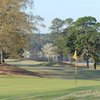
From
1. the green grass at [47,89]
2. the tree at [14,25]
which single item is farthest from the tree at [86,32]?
the tree at [14,25]

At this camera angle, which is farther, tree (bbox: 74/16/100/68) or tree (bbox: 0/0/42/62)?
tree (bbox: 74/16/100/68)

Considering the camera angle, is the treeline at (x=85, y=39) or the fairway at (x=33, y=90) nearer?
the fairway at (x=33, y=90)

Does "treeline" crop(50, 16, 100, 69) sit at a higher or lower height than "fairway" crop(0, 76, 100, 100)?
higher

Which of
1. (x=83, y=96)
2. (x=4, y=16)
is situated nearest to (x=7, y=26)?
(x=4, y=16)

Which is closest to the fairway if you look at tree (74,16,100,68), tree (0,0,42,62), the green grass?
the green grass

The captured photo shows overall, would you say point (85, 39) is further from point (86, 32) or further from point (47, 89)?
point (47, 89)

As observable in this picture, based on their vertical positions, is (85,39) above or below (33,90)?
above

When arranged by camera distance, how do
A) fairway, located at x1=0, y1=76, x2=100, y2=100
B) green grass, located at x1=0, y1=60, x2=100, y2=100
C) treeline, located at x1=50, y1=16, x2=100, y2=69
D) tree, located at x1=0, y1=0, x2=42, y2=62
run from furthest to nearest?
treeline, located at x1=50, y1=16, x2=100, y2=69, tree, located at x1=0, y1=0, x2=42, y2=62, fairway, located at x1=0, y1=76, x2=100, y2=100, green grass, located at x1=0, y1=60, x2=100, y2=100

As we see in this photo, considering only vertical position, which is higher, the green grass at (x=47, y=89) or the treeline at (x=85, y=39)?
the treeline at (x=85, y=39)

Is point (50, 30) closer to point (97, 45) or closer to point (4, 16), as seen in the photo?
point (97, 45)

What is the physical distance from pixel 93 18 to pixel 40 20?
3805cm

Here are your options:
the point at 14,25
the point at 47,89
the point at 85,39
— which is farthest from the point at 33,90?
the point at 85,39

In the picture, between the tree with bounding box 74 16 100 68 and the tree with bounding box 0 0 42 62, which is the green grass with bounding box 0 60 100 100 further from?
the tree with bounding box 74 16 100 68

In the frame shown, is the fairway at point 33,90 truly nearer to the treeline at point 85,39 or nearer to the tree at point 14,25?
the tree at point 14,25
